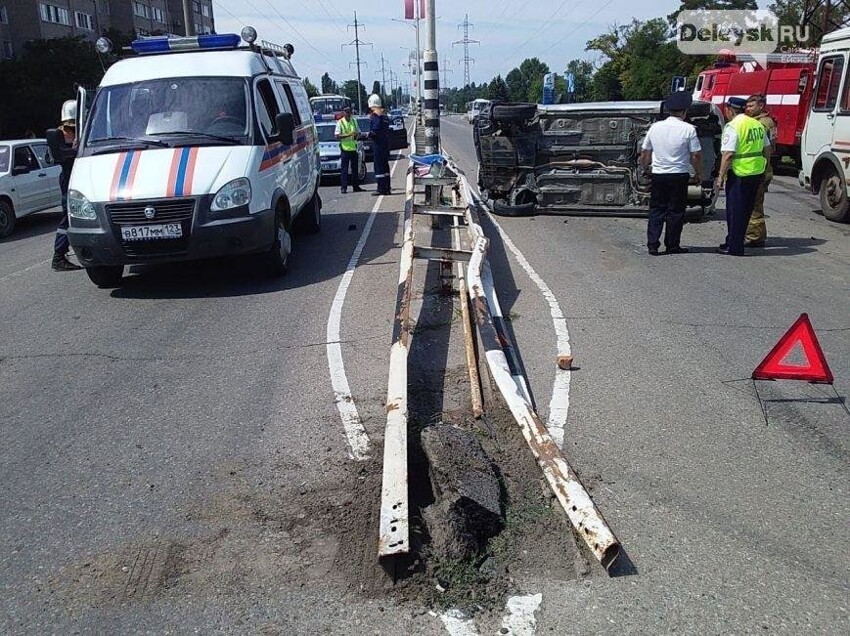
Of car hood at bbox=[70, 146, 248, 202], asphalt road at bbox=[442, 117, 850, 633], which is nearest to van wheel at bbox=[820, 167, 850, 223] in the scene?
asphalt road at bbox=[442, 117, 850, 633]

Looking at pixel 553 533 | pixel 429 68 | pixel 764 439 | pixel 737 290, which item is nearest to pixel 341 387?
pixel 553 533

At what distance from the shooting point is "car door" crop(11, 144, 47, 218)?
579 inches

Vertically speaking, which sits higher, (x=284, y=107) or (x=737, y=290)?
(x=284, y=107)

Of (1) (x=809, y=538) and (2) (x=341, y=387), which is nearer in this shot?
(1) (x=809, y=538)

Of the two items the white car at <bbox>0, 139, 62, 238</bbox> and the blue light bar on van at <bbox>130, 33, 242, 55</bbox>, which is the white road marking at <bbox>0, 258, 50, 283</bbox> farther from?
the white car at <bbox>0, 139, 62, 238</bbox>

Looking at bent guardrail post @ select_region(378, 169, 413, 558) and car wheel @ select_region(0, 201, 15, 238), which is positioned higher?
bent guardrail post @ select_region(378, 169, 413, 558)

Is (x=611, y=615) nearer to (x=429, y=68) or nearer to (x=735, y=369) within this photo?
(x=735, y=369)

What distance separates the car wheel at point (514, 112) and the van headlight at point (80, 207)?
6842 millimetres

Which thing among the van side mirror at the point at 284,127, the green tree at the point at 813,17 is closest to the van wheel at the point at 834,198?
the van side mirror at the point at 284,127

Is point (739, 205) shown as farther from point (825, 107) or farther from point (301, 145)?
point (301, 145)

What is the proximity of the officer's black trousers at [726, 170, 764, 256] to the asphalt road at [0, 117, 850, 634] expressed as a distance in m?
1.05

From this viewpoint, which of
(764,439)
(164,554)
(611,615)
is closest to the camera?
(611,615)

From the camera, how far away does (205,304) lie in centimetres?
782

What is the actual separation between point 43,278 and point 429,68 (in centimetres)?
1126
